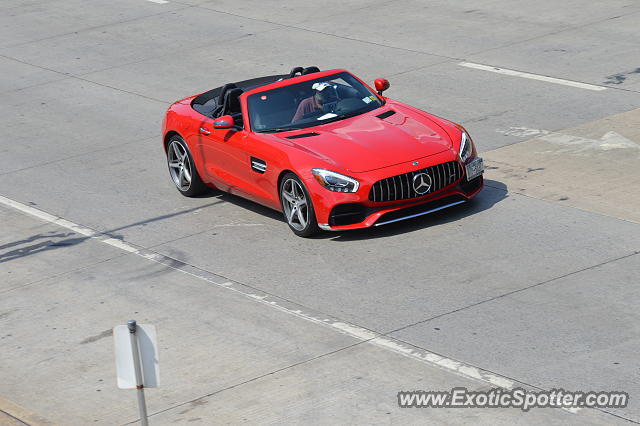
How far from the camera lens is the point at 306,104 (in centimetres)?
1291

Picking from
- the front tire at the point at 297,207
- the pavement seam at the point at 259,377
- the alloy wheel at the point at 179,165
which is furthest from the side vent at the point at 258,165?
the pavement seam at the point at 259,377

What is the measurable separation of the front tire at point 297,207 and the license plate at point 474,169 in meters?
1.60

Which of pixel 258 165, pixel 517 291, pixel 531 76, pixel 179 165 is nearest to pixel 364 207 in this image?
pixel 258 165

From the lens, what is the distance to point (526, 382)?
332 inches

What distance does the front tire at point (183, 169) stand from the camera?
45.3ft

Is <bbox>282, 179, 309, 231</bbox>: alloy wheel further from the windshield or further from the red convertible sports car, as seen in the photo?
the windshield

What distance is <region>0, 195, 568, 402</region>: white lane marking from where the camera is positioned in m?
8.68

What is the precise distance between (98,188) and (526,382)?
758cm

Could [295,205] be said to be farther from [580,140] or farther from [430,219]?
[580,140]

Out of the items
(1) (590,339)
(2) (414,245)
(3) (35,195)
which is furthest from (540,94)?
(1) (590,339)

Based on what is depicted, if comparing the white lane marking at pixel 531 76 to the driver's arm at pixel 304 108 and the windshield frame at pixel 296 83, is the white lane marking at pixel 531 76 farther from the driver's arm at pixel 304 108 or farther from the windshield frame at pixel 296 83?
the driver's arm at pixel 304 108

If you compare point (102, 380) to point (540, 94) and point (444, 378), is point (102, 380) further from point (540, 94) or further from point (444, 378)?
point (540, 94)

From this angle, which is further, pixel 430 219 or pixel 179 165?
pixel 179 165

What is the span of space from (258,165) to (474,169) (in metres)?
2.21
